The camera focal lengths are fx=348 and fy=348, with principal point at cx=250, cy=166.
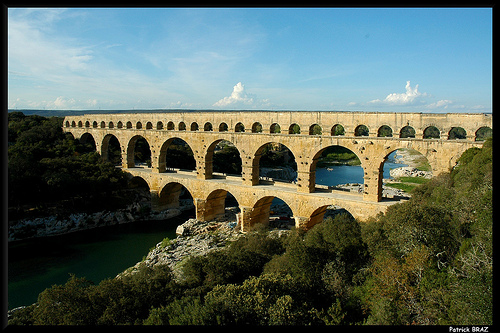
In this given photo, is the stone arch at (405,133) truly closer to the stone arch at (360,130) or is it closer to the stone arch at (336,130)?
Answer: the stone arch at (360,130)

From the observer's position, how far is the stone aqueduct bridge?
13.0 meters

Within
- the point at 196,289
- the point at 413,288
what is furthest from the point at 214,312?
the point at 413,288

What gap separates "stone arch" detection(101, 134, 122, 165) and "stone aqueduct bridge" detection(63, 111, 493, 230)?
2.52 metres

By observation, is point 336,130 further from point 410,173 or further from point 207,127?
point 410,173

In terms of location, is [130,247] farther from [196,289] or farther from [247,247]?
[196,289]

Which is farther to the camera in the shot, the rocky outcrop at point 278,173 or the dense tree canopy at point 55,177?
the rocky outcrop at point 278,173

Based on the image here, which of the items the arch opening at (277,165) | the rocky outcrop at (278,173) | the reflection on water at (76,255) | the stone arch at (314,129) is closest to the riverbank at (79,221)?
the reflection on water at (76,255)

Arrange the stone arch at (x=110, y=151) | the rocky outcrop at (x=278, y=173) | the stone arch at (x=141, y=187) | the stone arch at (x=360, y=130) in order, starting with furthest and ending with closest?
1. the rocky outcrop at (x=278, y=173)
2. the stone arch at (x=110, y=151)
3. the stone arch at (x=141, y=187)
4. the stone arch at (x=360, y=130)

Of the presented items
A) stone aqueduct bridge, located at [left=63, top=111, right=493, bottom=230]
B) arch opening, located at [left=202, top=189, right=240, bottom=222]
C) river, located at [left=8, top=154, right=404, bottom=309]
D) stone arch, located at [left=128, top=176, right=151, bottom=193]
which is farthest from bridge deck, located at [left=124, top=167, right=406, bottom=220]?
river, located at [left=8, top=154, right=404, bottom=309]

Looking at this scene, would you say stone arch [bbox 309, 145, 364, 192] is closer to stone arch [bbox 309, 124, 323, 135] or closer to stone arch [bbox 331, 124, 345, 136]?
stone arch [bbox 331, 124, 345, 136]

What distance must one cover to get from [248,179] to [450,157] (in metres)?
8.34

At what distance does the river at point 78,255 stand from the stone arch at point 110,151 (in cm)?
692

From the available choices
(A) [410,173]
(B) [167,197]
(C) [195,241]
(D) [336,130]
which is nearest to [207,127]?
(B) [167,197]

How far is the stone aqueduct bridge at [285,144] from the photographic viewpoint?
13.0 meters
